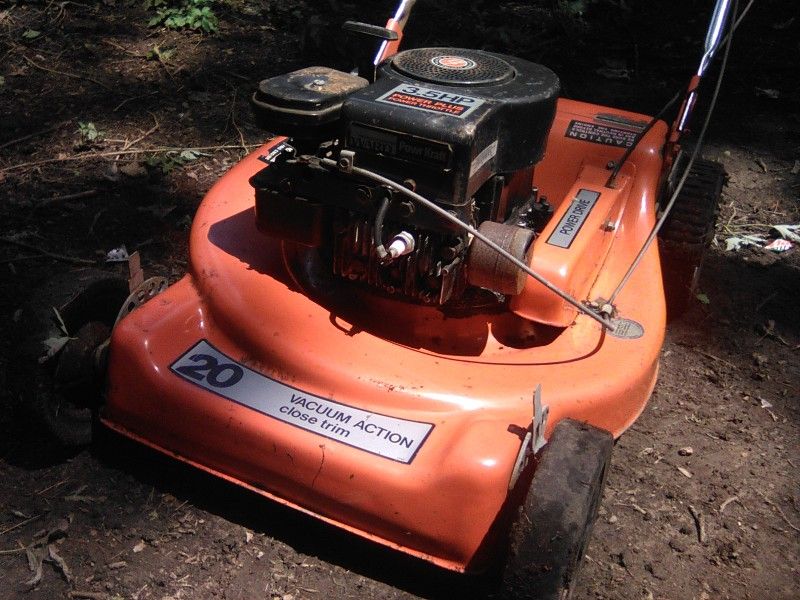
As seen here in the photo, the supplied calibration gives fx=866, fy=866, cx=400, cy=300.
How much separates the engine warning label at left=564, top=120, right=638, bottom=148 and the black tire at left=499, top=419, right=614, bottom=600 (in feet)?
3.74

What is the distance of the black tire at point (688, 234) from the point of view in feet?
8.23

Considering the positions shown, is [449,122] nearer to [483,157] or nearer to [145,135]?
[483,157]

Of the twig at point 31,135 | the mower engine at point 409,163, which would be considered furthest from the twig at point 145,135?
the mower engine at point 409,163

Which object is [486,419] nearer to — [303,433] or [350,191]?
[303,433]

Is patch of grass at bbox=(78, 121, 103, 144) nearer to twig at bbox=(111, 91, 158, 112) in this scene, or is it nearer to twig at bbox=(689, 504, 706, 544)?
twig at bbox=(111, 91, 158, 112)

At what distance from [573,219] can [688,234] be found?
2.16 ft

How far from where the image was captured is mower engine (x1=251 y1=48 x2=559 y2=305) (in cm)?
171

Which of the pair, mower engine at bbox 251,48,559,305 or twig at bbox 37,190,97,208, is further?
twig at bbox 37,190,97,208

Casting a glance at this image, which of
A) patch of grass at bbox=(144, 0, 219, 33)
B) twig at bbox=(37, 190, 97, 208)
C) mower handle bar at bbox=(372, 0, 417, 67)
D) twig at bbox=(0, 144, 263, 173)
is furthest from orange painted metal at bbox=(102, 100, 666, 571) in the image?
patch of grass at bbox=(144, 0, 219, 33)

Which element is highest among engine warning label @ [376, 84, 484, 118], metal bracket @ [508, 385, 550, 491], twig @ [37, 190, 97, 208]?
engine warning label @ [376, 84, 484, 118]

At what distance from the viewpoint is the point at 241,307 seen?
74.9 inches

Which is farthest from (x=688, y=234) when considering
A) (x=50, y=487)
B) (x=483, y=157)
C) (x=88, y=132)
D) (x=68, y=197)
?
(x=88, y=132)

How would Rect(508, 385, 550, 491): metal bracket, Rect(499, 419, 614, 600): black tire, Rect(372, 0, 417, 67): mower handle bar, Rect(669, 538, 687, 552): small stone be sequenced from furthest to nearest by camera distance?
Rect(372, 0, 417, 67): mower handle bar
Rect(669, 538, 687, 552): small stone
Rect(508, 385, 550, 491): metal bracket
Rect(499, 419, 614, 600): black tire

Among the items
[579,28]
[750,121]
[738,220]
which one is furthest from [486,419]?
[579,28]
